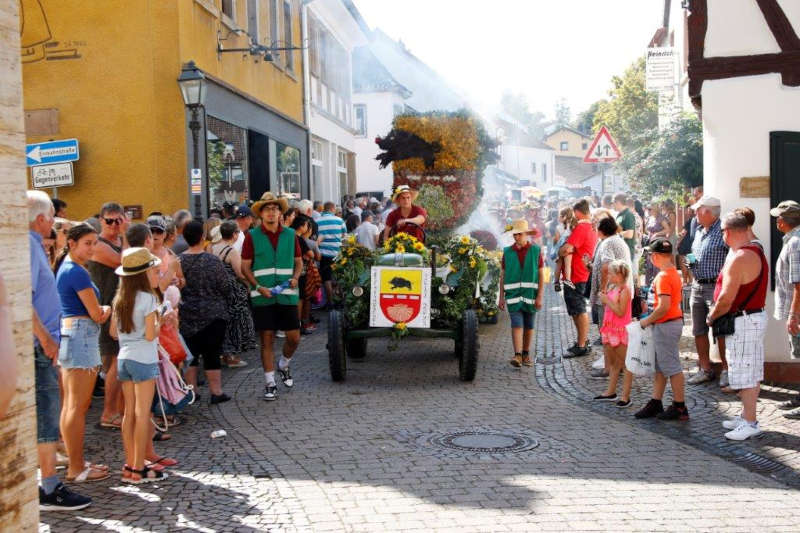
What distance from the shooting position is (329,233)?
15.3m

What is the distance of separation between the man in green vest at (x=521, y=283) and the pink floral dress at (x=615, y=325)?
163 centimetres

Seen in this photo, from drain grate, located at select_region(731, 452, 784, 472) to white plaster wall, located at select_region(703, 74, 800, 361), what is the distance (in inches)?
106

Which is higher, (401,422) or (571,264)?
(571,264)

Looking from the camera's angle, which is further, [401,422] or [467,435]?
[401,422]

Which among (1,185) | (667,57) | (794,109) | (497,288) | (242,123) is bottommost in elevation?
(497,288)

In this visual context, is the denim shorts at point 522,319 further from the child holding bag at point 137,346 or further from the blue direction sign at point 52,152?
the blue direction sign at point 52,152

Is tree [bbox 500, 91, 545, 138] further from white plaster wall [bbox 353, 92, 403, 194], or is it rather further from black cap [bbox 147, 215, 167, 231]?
black cap [bbox 147, 215, 167, 231]

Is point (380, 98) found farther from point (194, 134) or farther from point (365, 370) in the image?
point (365, 370)

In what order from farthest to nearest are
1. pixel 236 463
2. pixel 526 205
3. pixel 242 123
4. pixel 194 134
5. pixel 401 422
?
pixel 526 205, pixel 242 123, pixel 194 134, pixel 401 422, pixel 236 463

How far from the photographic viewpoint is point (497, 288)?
39.2 feet

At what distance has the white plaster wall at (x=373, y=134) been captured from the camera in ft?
151

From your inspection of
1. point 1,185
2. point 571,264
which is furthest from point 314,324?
point 1,185

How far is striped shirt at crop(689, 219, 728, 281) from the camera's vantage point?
893cm

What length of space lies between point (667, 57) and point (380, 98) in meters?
19.3
